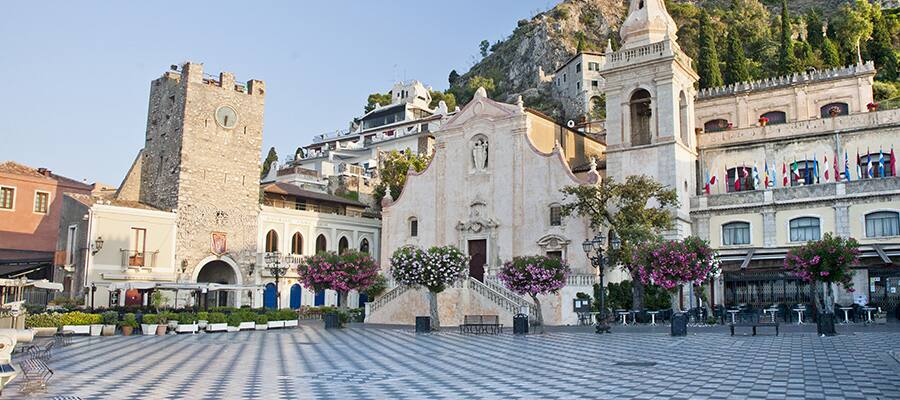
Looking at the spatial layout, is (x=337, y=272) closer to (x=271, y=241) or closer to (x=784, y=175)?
(x=271, y=241)

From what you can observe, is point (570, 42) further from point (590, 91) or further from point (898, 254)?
point (898, 254)

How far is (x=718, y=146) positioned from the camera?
47812 mm

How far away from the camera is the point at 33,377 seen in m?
14.3

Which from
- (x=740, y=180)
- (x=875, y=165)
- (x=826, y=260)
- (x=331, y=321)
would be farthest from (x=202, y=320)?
(x=875, y=165)

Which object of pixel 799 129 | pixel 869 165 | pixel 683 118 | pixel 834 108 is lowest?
pixel 869 165

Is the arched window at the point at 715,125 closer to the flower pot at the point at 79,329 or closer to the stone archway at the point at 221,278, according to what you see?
the stone archway at the point at 221,278

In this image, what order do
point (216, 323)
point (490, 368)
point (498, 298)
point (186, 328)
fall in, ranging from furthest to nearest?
point (498, 298), point (216, 323), point (186, 328), point (490, 368)

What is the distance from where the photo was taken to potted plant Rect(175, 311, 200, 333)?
109ft

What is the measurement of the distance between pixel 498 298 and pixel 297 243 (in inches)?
835

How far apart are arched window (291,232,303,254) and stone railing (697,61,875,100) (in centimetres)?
2990

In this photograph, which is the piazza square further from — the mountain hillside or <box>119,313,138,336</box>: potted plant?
the mountain hillside

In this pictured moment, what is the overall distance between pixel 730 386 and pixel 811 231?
105ft

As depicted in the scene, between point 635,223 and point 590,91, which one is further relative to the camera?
point 590,91

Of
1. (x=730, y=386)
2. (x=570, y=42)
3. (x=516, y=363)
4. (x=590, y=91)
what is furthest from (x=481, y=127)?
(x=570, y=42)
